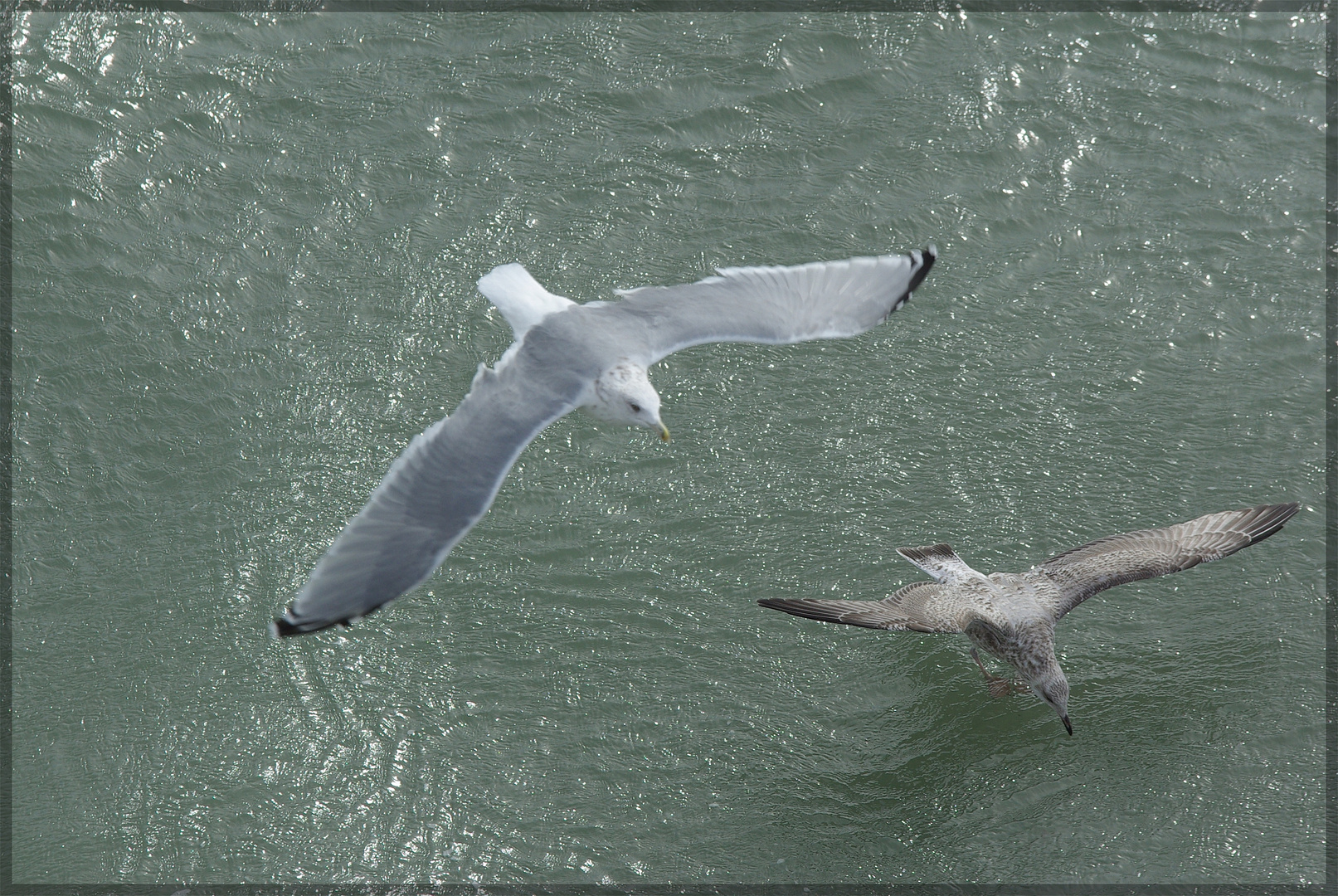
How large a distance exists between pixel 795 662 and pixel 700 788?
0.85 metres

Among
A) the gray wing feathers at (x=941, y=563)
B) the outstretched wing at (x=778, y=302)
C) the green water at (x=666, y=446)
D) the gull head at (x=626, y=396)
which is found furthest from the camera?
the gray wing feathers at (x=941, y=563)

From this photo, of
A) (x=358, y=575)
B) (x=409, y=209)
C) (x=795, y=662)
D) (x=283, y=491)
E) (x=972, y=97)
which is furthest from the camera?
(x=972, y=97)

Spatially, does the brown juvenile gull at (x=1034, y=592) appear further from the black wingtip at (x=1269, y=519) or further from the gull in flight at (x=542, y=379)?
the gull in flight at (x=542, y=379)

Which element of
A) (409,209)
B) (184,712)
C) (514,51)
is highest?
(514,51)

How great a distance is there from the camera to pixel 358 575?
4.97 m

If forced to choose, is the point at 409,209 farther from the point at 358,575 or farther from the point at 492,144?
the point at 358,575

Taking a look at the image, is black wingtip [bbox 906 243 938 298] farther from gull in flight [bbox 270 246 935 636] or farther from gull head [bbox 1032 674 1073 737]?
gull head [bbox 1032 674 1073 737]

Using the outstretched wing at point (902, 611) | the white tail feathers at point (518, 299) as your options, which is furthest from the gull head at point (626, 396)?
the outstretched wing at point (902, 611)

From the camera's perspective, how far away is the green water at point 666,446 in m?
5.86

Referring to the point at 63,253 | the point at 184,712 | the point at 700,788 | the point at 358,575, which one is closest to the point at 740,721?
the point at 700,788

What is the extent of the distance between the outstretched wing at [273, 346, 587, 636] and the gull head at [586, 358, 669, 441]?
0.38 m

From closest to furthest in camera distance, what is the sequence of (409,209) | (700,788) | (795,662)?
(700,788) → (795,662) → (409,209)

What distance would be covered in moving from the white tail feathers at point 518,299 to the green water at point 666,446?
1.32 meters

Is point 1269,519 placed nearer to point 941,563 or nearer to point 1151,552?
point 1151,552
